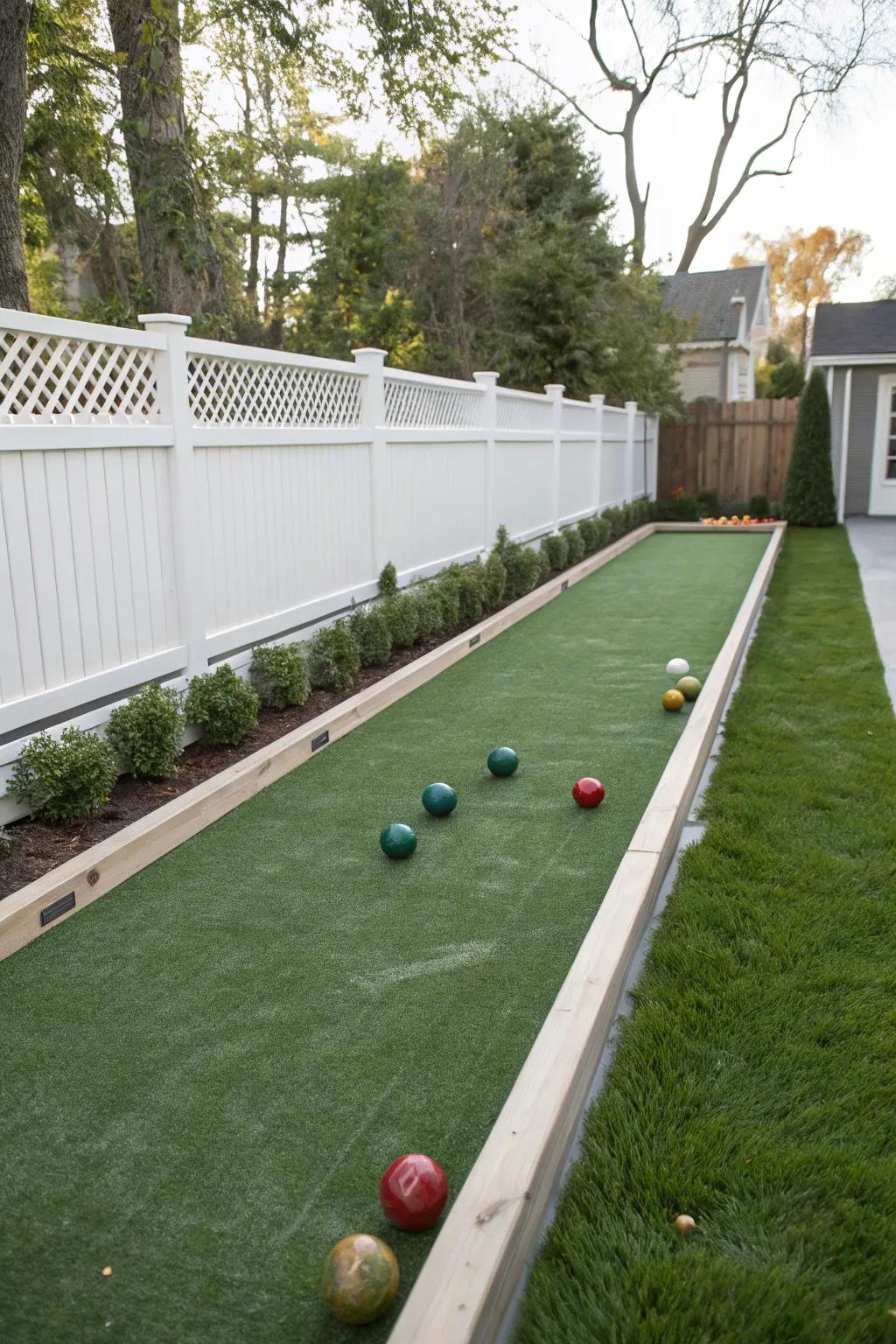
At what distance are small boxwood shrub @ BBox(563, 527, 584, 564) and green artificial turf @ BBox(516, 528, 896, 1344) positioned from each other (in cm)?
802

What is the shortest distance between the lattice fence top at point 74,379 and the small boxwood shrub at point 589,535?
339 inches

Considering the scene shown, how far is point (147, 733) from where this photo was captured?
4.37 m

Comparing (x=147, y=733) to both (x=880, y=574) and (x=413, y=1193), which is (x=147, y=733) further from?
(x=880, y=574)

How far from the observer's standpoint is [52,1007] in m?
2.80

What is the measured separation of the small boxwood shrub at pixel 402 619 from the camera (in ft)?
22.6

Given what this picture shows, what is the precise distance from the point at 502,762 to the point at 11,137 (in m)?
4.49

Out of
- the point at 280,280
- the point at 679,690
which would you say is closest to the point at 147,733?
the point at 679,690

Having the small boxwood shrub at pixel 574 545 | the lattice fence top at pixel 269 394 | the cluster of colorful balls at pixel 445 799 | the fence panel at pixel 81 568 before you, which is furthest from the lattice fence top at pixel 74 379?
the small boxwood shrub at pixel 574 545

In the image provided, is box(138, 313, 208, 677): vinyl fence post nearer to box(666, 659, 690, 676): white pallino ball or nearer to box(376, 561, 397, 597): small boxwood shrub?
box(376, 561, 397, 597): small boxwood shrub

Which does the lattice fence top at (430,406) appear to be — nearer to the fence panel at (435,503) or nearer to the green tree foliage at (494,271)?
the fence panel at (435,503)

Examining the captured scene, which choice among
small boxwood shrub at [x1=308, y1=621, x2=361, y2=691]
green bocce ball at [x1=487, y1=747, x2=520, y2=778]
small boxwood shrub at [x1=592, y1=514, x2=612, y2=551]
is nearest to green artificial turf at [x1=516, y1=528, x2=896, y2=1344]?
green bocce ball at [x1=487, y1=747, x2=520, y2=778]

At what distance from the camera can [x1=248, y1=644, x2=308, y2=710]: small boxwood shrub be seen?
5.47 meters

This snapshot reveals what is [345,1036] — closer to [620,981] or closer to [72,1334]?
[620,981]

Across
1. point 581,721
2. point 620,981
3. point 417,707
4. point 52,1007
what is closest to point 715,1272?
point 620,981
